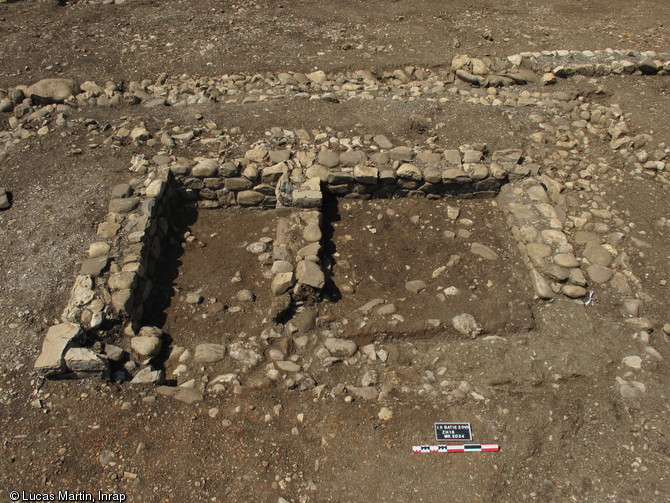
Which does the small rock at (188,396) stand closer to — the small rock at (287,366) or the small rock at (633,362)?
the small rock at (287,366)

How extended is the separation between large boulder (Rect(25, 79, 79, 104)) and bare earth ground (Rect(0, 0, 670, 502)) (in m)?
0.46

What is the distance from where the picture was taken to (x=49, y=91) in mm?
7414

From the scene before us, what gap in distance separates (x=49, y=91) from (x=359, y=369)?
640 centimetres

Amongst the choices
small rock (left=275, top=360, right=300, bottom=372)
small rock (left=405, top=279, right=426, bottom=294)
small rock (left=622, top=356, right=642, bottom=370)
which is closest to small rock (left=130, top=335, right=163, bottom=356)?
small rock (left=275, top=360, right=300, bottom=372)

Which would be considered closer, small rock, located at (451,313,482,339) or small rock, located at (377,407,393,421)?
small rock, located at (377,407,393,421)

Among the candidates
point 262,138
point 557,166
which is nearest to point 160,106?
point 262,138

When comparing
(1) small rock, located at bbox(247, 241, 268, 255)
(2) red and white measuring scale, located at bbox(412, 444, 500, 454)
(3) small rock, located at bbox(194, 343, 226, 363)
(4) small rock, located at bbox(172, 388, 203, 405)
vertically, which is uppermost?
(1) small rock, located at bbox(247, 241, 268, 255)

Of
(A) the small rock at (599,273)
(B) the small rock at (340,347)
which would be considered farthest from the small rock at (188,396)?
(A) the small rock at (599,273)

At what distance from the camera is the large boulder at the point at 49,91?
7.36 metres

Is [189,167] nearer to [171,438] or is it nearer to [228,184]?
[228,184]

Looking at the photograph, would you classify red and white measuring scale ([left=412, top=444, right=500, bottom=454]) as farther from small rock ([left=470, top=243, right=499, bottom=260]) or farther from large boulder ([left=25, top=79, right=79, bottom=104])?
large boulder ([left=25, top=79, right=79, bottom=104])

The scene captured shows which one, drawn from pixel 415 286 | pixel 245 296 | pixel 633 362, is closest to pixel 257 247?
pixel 245 296

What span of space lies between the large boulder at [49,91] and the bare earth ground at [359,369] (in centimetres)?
46

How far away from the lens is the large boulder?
24.1ft
